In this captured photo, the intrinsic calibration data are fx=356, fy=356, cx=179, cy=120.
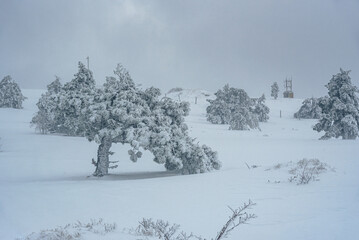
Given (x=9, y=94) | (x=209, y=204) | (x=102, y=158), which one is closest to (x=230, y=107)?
(x=9, y=94)

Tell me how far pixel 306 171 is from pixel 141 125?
607 cm

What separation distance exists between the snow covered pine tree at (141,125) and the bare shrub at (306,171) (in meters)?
4.08

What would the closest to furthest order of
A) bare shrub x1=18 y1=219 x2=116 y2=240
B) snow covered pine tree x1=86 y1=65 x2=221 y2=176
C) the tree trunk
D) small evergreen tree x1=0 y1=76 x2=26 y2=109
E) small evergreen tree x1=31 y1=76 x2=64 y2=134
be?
1. bare shrub x1=18 y1=219 x2=116 y2=240
2. snow covered pine tree x1=86 y1=65 x2=221 y2=176
3. the tree trunk
4. small evergreen tree x1=0 y1=76 x2=26 y2=109
5. small evergreen tree x1=31 y1=76 x2=64 y2=134

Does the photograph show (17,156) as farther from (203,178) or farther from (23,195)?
(203,178)

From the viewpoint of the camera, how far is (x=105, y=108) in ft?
44.5

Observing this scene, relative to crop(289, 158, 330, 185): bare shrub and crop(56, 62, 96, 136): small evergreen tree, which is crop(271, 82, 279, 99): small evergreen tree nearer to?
crop(56, 62, 96, 136): small evergreen tree

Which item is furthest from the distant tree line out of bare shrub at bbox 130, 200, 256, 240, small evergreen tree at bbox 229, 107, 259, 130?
bare shrub at bbox 130, 200, 256, 240

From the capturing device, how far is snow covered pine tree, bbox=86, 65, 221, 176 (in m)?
13.2

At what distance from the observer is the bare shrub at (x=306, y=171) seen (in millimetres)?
9203

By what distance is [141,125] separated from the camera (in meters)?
13.3

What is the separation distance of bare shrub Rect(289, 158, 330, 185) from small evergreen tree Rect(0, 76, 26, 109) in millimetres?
23458

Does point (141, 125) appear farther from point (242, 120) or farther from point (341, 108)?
point (242, 120)

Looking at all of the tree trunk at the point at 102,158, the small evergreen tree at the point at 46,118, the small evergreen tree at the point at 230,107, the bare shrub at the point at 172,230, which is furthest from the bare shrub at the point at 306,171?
the small evergreen tree at the point at 230,107

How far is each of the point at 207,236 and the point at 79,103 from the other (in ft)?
32.6
